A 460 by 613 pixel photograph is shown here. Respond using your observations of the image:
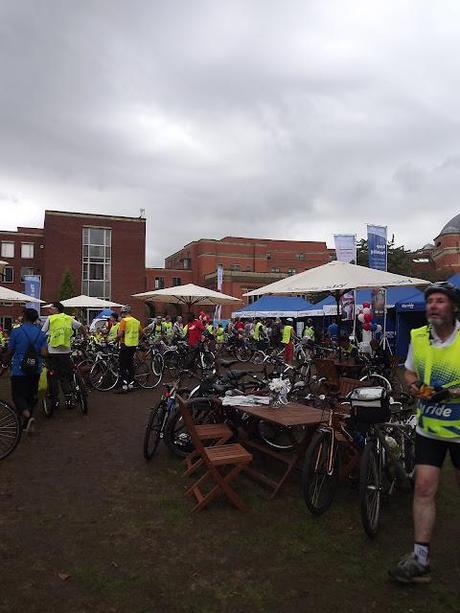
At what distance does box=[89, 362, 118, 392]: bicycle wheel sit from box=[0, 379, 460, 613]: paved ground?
5.39m

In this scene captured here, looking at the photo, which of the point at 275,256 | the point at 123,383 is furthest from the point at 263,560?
the point at 275,256

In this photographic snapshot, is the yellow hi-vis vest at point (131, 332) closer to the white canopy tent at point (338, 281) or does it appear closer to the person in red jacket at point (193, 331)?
the white canopy tent at point (338, 281)

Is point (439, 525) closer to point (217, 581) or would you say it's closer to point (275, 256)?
point (217, 581)

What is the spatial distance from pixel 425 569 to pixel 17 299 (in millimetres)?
11898

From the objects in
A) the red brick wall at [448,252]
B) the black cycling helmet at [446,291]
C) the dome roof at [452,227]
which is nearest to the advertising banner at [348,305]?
the black cycling helmet at [446,291]

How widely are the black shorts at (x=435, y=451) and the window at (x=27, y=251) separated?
5453cm

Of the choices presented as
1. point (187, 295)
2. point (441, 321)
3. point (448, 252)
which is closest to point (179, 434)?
point (441, 321)

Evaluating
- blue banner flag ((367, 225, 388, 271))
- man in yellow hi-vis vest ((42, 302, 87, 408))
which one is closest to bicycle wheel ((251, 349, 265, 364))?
blue banner flag ((367, 225, 388, 271))

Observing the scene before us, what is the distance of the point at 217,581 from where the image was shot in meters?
3.03

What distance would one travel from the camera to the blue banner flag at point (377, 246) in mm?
15352

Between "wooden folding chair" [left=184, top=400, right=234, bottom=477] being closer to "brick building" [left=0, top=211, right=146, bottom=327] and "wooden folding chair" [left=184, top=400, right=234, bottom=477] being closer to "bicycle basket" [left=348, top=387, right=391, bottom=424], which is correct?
"bicycle basket" [left=348, top=387, right=391, bottom=424]

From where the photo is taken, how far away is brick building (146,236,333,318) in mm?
62094

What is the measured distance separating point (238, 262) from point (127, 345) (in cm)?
6299

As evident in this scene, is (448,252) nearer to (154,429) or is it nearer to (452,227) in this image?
(452,227)
